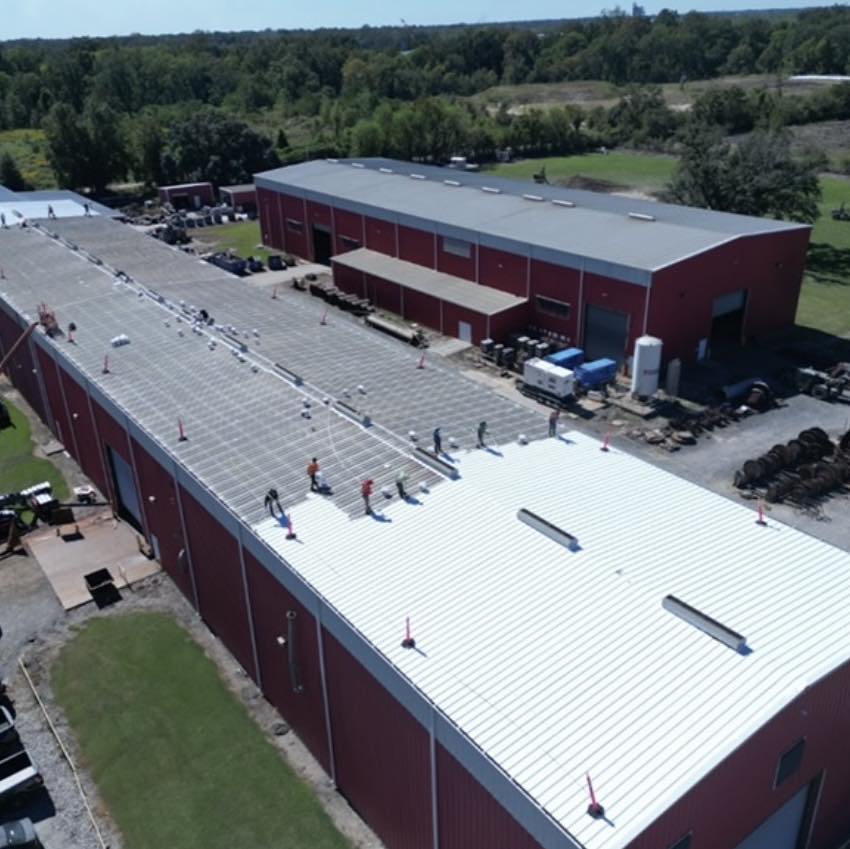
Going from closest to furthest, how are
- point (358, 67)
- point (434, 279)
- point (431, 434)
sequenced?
point (431, 434)
point (434, 279)
point (358, 67)

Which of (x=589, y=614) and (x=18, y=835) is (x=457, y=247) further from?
(x=18, y=835)

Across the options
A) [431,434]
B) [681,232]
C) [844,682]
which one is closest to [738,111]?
[681,232]

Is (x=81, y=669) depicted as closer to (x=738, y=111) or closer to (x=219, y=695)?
(x=219, y=695)

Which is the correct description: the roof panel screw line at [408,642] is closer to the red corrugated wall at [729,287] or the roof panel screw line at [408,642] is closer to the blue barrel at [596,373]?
the blue barrel at [596,373]

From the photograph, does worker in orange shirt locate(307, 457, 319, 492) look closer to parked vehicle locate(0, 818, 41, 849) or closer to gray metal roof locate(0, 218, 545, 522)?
gray metal roof locate(0, 218, 545, 522)

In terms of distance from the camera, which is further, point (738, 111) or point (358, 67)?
point (358, 67)

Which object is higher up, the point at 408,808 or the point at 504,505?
the point at 504,505

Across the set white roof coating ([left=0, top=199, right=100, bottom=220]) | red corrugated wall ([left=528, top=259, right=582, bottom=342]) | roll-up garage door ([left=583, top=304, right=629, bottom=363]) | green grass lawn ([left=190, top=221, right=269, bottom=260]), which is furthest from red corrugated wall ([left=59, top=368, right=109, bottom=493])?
green grass lawn ([left=190, top=221, right=269, bottom=260])
